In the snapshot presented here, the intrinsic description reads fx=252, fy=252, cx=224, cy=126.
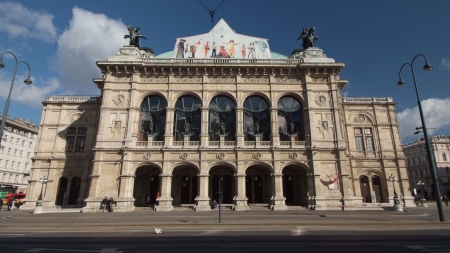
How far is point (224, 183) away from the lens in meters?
30.1

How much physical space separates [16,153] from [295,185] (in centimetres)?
5854

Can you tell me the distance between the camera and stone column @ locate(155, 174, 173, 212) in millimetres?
25547

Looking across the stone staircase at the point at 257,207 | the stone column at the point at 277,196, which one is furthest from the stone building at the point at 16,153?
the stone column at the point at 277,196

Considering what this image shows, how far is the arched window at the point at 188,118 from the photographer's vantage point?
28.9 metres

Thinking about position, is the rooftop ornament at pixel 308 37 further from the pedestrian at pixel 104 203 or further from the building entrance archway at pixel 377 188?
the pedestrian at pixel 104 203

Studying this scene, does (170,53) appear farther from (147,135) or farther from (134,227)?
(134,227)

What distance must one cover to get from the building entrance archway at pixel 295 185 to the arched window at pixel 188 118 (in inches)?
468

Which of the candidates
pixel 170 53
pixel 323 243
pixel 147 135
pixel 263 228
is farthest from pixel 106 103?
pixel 323 243

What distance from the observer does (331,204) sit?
85.4 feet

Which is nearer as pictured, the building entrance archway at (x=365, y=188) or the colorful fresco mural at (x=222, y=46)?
the building entrance archway at (x=365, y=188)

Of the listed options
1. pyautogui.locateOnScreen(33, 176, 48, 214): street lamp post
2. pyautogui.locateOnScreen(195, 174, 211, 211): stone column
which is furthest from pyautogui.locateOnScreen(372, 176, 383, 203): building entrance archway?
pyautogui.locateOnScreen(33, 176, 48, 214): street lamp post

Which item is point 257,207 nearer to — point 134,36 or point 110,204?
point 110,204

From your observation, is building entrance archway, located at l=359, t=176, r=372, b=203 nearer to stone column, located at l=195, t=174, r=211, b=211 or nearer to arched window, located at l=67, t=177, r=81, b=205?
stone column, located at l=195, t=174, r=211, b=211

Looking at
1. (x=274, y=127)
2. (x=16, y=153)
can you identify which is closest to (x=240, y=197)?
(x=274, y=127)
